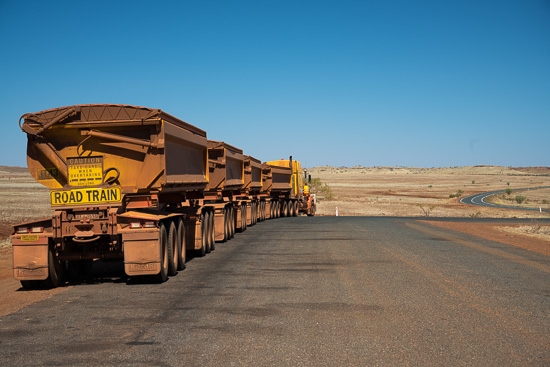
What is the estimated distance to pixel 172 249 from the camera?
37.3 feet

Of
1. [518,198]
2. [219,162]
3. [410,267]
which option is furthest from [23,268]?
[518,198]

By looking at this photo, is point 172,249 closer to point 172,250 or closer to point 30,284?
point 172,250

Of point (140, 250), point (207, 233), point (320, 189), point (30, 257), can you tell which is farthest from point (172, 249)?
point (320, 189)

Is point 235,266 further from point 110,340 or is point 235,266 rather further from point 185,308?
point 110,340

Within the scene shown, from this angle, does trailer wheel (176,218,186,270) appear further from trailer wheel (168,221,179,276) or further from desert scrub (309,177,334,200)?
desert scrub (309,177,334,200)

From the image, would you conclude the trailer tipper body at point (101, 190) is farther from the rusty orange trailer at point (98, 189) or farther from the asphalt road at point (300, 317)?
the asphalt road at point (300, 317)

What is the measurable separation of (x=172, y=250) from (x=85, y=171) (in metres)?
2.35

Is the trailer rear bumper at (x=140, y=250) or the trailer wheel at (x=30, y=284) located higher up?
the trailer rear bumper at (x=140, y=250)

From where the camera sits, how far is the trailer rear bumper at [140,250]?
10.1m

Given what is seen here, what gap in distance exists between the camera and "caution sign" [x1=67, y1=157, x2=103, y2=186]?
35.0 feet

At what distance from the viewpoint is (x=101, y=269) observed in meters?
13.1

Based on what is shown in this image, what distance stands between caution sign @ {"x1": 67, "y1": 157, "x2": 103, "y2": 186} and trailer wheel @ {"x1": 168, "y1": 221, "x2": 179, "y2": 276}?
68.2 inches

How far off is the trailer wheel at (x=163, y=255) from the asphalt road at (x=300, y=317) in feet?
0.63

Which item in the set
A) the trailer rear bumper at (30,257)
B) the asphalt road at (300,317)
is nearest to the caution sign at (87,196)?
the trailer rear bumper at (30,257)
